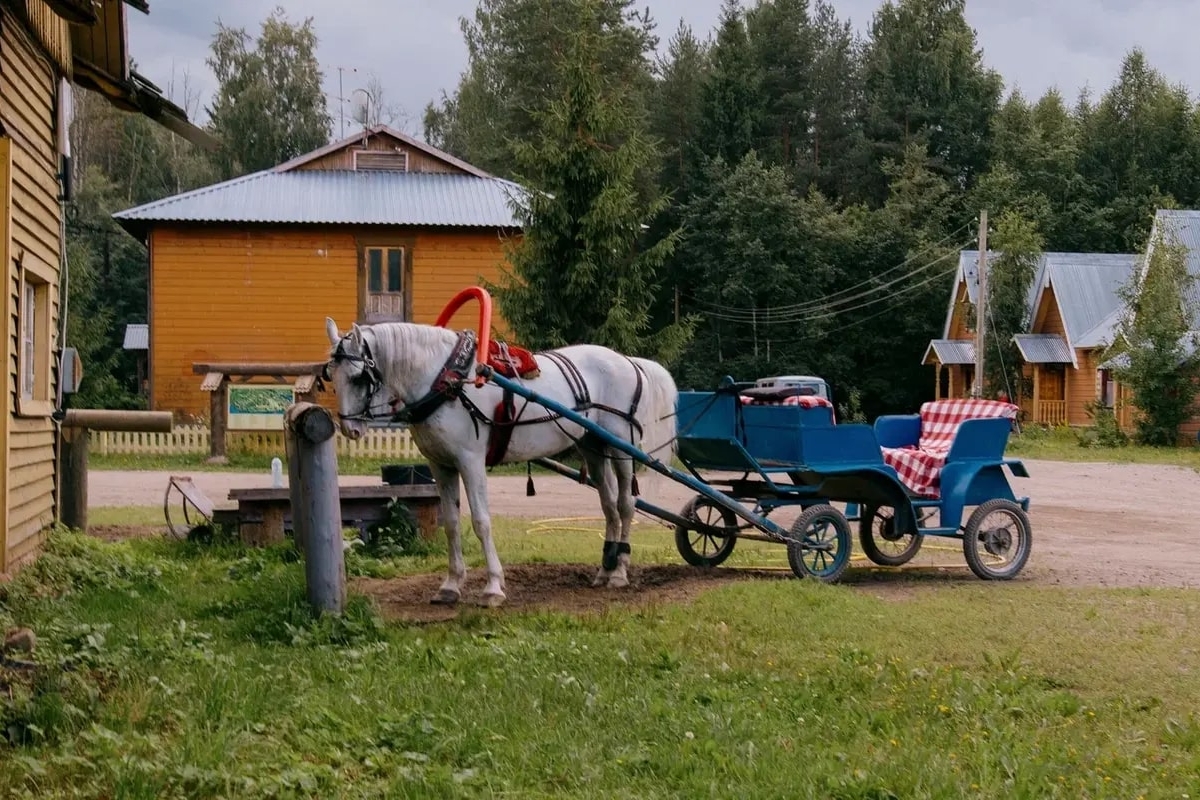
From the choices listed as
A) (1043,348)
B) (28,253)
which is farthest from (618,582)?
(1043,348)

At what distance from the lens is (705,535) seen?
419 inches

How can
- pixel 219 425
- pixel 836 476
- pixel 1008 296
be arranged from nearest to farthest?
1. pixel 836 476
2. pixel 219 425
3. pixel 1008 296

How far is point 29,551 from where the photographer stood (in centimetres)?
963

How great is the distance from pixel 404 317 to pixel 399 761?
28322 millimetres

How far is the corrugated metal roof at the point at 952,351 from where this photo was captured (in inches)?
1880

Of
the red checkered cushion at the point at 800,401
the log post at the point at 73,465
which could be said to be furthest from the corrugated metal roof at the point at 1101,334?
the log post at the point at 73,465

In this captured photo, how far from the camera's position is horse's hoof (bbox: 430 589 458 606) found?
8.46 meters

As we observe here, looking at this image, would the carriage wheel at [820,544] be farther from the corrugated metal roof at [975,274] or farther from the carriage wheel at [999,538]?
the corrugated metal roof at [975,274]

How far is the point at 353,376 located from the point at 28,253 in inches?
137

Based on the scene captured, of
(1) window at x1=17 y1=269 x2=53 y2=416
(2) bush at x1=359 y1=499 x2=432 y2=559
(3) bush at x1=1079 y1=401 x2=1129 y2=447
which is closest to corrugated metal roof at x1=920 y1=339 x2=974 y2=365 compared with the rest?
(3) bush at x1=1079 y1=401 x2=1129 y2=447

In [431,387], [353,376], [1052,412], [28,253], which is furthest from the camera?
[1052,412]

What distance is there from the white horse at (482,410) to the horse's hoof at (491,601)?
1cm

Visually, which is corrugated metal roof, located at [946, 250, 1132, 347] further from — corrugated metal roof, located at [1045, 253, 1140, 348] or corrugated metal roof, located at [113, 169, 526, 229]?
corrugated metal roof, located at [113, 169, 526, 229]

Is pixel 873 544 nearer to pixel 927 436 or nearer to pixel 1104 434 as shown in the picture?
pixel 927 436
